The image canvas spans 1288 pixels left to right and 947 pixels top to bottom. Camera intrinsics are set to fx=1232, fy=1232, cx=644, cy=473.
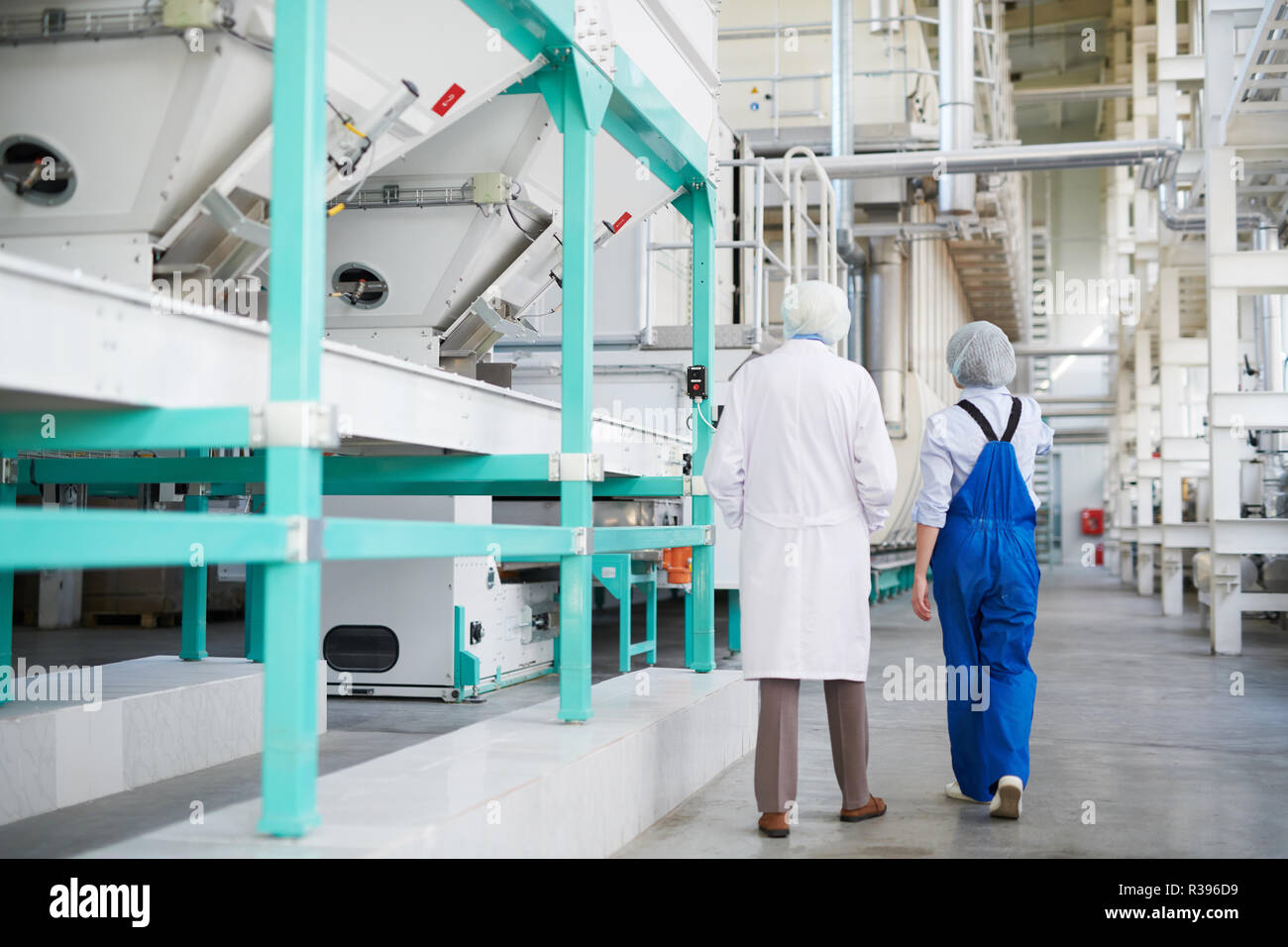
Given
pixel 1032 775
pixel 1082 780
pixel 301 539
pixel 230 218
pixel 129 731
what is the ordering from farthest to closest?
pixel 1032 775, pixel 1082 780, pixel 129 731, pixel 230 218, pixel 301 539

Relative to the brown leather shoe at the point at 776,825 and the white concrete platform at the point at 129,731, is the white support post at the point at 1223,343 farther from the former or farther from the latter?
the white concrete platform at the point at 129,731

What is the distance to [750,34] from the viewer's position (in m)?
12.5

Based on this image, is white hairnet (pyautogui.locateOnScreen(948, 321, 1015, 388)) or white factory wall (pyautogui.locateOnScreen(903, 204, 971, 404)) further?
white factory wall (pyautogui.locateOnScreen(903, 204, 971, 404))

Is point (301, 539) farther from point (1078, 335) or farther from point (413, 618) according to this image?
point (1078, 335)

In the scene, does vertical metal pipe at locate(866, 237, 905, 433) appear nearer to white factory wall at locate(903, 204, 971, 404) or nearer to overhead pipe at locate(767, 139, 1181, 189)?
white factory wall at locate(903, 204, 971, 404)

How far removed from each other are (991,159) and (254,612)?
805cm

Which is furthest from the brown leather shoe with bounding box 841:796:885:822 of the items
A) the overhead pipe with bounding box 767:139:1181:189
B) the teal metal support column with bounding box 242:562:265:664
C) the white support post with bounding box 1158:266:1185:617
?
the white support post with bounding box 1158:266:1185:617

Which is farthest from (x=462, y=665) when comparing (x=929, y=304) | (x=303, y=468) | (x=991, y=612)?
(x=929, y=304)

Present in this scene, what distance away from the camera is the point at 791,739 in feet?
12.3

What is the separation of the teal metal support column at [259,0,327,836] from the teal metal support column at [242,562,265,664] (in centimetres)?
406

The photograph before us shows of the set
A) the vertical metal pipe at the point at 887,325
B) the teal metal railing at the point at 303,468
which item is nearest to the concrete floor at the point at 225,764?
the teal metal railing at the point at 303,468

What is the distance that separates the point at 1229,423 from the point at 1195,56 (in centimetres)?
446

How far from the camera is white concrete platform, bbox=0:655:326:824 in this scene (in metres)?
4.16

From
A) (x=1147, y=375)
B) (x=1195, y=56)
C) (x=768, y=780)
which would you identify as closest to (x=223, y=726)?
(x=768, y=780)
